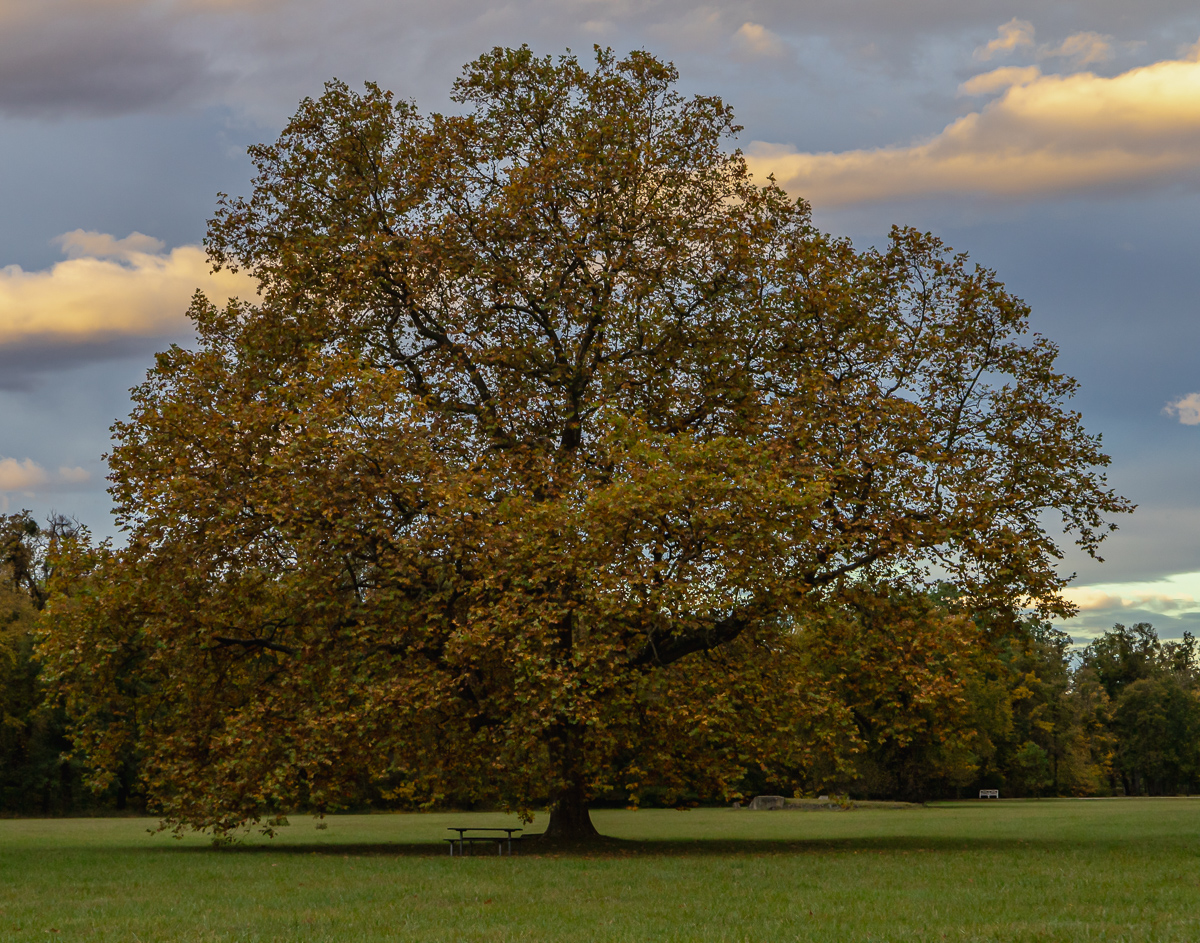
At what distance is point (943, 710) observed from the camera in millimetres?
25688

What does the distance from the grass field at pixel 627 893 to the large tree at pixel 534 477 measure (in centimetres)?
229

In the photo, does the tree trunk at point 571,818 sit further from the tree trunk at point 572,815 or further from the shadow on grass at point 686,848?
the shadow on grass at point 686,848

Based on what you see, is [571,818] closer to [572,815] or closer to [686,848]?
[572,815]

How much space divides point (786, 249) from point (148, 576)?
16243 millimetres

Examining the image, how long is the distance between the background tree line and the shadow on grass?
188cm

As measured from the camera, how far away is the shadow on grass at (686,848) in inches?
938

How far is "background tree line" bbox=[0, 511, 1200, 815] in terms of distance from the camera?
983 inches

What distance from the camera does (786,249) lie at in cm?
2738


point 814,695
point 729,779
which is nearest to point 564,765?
point 729,779

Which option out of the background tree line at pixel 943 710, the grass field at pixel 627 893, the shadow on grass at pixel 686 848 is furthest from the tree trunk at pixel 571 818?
the background tree line at pixel 943 710

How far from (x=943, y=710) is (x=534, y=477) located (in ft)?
34.7

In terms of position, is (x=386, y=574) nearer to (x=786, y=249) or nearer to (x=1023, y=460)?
(x=786, y=249)

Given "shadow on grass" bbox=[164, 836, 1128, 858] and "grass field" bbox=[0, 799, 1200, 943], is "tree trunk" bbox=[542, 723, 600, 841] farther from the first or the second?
"grass field" bbox=[0, 799, 1200, 943]

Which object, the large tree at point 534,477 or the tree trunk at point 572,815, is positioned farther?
the tree trunk at point 572,815
